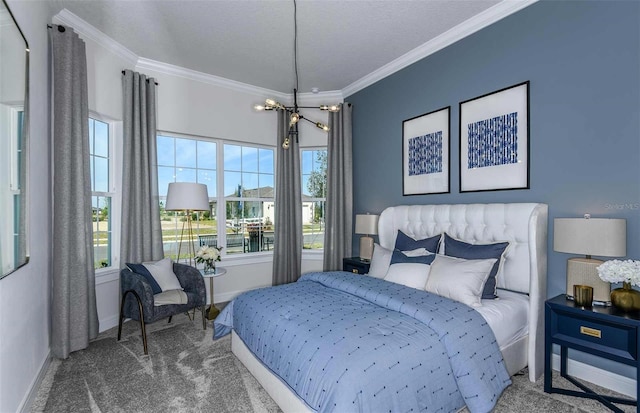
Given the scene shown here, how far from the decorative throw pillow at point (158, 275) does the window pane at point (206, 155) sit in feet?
5.35

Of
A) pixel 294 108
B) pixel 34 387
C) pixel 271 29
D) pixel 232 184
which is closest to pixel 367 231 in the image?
pixel 294 108

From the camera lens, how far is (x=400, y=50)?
12.5ft

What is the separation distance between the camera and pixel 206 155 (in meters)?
4.67

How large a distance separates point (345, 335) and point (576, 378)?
211 centimetres

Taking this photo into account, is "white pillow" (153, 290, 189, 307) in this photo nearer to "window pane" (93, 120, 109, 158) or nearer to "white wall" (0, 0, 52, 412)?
"white wall" (0, 0, 52, 412)

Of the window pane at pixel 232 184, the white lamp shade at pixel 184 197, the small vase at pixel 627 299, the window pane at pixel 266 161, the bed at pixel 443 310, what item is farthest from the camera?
the window pane at pixel 266 161

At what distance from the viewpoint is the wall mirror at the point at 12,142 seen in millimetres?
1796

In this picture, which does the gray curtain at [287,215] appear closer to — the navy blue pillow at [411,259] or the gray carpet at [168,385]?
the gray carpet at [168,385]

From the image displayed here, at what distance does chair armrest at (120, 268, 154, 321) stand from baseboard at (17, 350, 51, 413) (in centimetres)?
68

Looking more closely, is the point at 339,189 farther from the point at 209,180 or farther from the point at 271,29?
the point at 271,29

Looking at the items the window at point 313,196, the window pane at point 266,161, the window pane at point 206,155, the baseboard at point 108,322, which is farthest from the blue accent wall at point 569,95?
the baseboard at point 108,322

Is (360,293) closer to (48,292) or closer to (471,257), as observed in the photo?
(471,257)

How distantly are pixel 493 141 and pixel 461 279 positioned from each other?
4.86ft

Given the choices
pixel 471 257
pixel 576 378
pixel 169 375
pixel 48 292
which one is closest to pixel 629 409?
pixel 576 378
